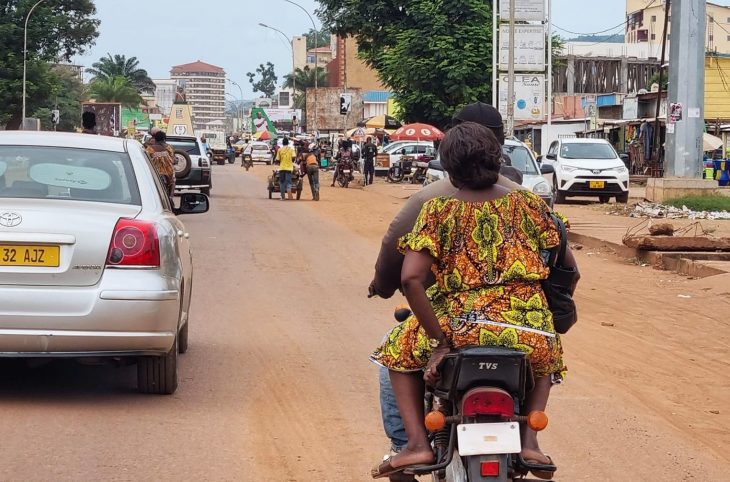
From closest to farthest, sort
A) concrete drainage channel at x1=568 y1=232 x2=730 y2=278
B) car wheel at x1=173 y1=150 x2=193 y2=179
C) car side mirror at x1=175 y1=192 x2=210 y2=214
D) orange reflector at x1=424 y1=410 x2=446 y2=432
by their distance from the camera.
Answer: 1. orange reflector at x1=424 y1=410 x2=446 y2=432
2. car side mirror at x1=175 y1=192 x2=210 y2=214
3. concrete drainage channel at x1=568 y1=232 x2=730 y2=278
4. car wheel at x1=173 y1=150 x2=193 y2=179

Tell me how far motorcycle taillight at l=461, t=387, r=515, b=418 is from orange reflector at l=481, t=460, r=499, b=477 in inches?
6.0

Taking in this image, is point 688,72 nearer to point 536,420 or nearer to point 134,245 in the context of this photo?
point 134,245

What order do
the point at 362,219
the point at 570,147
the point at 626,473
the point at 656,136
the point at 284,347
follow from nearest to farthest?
the point at 626,473, the point at 284,347, the point at 362,219, the point at 570,147, the point at 656,136

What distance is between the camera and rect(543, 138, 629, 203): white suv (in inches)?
1228

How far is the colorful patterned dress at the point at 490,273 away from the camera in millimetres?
3920

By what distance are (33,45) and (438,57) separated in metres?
29.0

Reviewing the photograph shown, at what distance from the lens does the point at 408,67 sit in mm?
48594

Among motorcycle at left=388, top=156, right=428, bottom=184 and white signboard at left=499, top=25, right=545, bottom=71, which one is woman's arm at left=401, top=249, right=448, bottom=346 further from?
motorcycle at left=388, top=156, right=428, bottom=184

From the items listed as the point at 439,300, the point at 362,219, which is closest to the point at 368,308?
the point at 439,300

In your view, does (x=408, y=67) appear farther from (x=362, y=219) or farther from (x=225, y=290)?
(x=225, y=290)

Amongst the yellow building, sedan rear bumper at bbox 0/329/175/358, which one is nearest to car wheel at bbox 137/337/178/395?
sedan rear bumper at bbox 0/329/175/358

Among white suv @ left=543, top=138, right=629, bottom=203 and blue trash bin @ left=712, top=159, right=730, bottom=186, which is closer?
white suv @ left=543, top=138, right=629, bottom=203

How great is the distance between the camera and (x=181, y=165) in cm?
2150

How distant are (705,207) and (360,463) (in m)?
21.0
